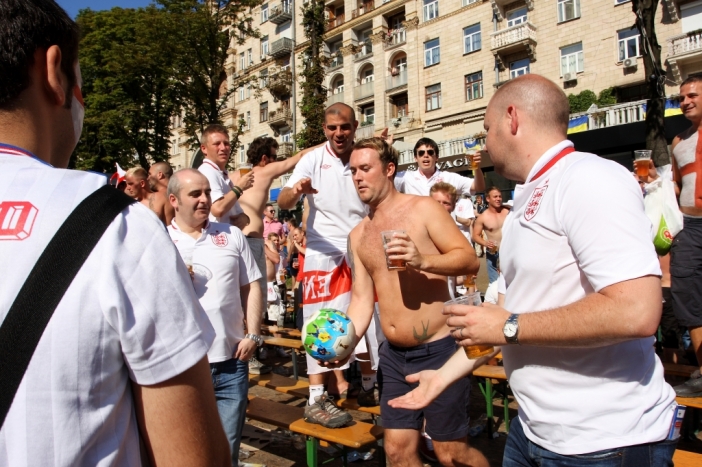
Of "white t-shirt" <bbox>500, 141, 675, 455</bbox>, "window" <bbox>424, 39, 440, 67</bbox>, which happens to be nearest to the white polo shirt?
"white t-shirt" <bbox>500, 141, 675, 455</bbox>

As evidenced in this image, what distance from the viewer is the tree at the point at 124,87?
2644cm

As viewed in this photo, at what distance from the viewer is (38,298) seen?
35.4 inches

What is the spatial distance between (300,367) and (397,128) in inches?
1132

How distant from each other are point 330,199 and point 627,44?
1047 inches

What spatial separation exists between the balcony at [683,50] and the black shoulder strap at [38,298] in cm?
2851

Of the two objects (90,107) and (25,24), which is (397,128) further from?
(25,24)

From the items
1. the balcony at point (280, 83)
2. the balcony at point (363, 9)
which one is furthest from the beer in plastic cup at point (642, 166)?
the balcony at point (280, 83)

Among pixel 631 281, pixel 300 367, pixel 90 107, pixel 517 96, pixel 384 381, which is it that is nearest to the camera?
pixel 631 281

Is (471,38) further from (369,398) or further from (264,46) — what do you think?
(369,398)

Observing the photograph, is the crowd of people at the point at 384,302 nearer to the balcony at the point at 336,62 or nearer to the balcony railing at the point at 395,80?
the balcony railing at the point at 395,80

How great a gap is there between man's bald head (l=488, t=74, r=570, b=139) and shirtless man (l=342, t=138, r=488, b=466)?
1.11 meters

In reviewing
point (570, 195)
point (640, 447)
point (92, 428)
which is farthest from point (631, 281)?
point (92, 428)

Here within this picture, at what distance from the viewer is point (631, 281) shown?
1.59 m

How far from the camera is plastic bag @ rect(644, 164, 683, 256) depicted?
14.0ft
